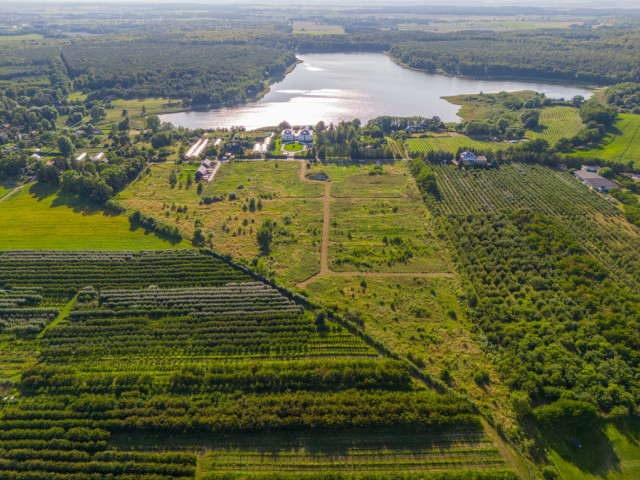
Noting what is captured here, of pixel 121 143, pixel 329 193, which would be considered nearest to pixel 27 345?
pixel 329 193

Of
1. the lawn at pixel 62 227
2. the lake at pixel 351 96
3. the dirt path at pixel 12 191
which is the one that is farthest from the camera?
the lake at pixel 351 96

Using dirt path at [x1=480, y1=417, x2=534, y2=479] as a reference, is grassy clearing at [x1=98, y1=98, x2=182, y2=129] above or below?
above

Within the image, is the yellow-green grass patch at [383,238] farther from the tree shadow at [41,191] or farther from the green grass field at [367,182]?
the tree shadow at [41,191]

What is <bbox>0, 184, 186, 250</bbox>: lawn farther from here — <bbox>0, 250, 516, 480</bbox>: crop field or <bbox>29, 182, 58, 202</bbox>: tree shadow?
<bbox>0, 250, 516, 480</bbox>: crop field

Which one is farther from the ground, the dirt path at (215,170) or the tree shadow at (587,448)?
the tree shadow at (587,448)

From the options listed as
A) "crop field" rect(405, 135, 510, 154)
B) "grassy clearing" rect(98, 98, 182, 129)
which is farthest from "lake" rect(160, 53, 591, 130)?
"crop field" rect(405, 135, 510, 154)

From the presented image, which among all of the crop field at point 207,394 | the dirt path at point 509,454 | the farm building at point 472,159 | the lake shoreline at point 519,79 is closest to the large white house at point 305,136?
the farm building at point 472,159

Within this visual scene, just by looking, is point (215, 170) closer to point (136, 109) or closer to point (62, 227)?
point (62, 227)

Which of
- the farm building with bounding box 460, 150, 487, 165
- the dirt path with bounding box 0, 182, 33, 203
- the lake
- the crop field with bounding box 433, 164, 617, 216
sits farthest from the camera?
the lake
